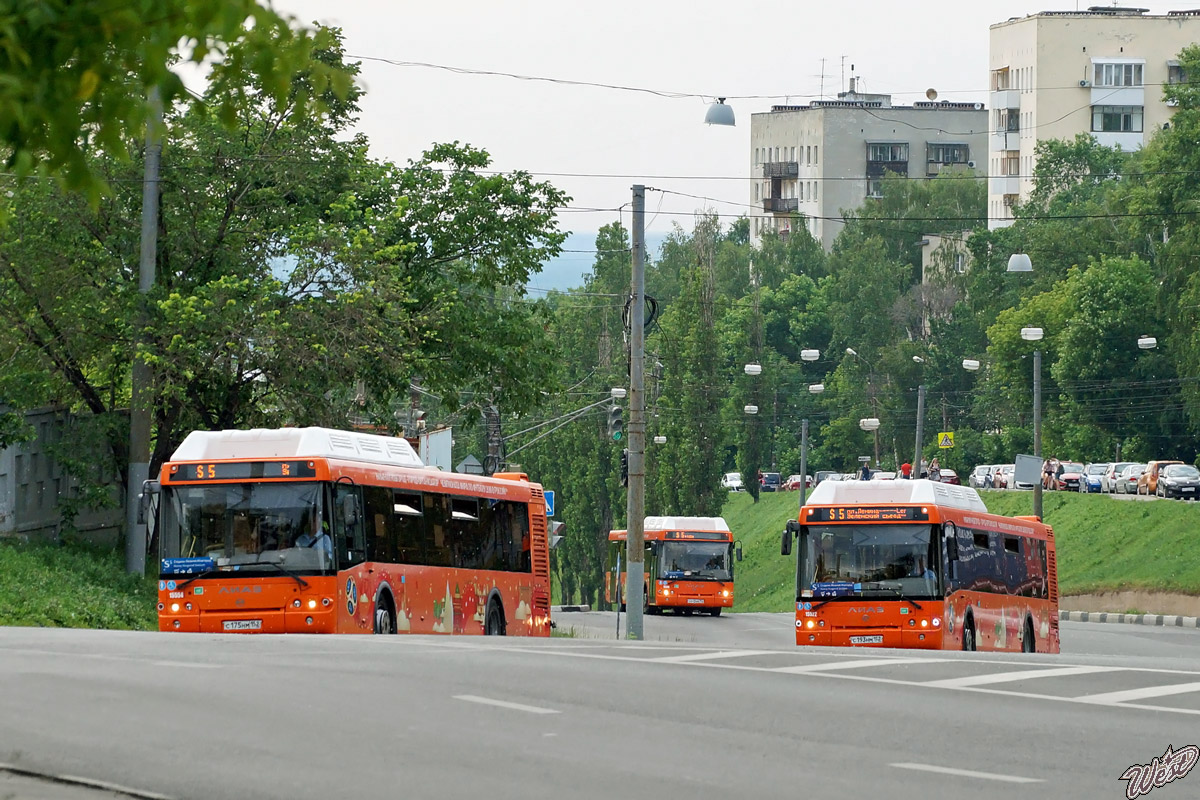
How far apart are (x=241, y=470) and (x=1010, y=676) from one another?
1137 centimetres

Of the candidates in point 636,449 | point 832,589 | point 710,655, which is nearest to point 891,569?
point 832,589

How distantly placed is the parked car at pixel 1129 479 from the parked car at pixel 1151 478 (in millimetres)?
1467

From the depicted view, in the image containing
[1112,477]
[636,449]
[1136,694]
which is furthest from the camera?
[1112,477]

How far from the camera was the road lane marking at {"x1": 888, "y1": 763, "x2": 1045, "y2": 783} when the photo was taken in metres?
9.97

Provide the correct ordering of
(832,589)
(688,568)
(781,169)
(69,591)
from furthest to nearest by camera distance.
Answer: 1. (781,169)
2. (688,568)
3. (69,591)
4. (832,589)

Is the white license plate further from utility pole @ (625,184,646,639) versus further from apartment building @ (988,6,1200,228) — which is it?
apartment building @ (988,6,1200,228)

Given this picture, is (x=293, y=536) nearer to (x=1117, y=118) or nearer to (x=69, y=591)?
(x=69, y=591)

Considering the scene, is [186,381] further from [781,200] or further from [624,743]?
[781,200]

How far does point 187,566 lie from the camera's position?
23.5 m

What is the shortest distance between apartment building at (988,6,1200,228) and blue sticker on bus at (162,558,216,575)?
9974 centimetres

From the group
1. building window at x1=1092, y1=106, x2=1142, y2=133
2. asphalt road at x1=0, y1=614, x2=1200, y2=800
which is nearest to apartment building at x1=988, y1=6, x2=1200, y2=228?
building window at x1=1092, y1=106, x2=1142, y2=133

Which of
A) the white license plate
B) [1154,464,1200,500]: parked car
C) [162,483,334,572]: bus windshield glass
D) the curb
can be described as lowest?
the curb

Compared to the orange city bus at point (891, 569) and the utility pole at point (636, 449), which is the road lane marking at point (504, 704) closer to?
the orange city bus at point (891, 569)

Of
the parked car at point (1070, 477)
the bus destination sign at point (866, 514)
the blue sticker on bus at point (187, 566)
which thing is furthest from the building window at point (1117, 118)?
the blue sticker on bus at point (187, 566)
